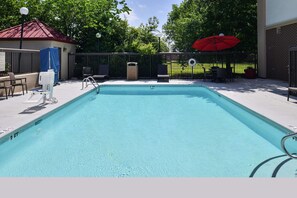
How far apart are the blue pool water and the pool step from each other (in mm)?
15

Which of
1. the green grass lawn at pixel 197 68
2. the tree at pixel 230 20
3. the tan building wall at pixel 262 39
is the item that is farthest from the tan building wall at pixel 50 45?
the tan building wall at pixel 262 39

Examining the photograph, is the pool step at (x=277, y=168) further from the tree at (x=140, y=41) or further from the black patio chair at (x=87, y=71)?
the tree at (x=140, y=41)

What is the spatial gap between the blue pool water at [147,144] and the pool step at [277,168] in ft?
0.05

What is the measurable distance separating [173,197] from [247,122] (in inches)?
215

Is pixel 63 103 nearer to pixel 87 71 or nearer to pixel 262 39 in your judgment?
pixel 87 71

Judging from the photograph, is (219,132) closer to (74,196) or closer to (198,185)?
(198,185)

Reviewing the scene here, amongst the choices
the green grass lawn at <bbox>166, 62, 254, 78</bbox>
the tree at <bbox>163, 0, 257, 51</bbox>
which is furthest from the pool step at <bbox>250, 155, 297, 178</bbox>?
the tree at <bbox>163, 0, 257, 51</bbox>

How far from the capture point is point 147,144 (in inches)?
258

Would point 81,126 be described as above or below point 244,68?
below

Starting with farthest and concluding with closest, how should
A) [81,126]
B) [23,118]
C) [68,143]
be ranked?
[81,126]
[23,118]
[68,143]

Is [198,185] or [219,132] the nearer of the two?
[198,185]

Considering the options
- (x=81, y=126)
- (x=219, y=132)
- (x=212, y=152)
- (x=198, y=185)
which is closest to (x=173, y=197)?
(x=198, y=185)

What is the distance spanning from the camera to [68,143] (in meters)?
6.65

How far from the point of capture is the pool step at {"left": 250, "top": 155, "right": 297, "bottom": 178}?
4591 mm
